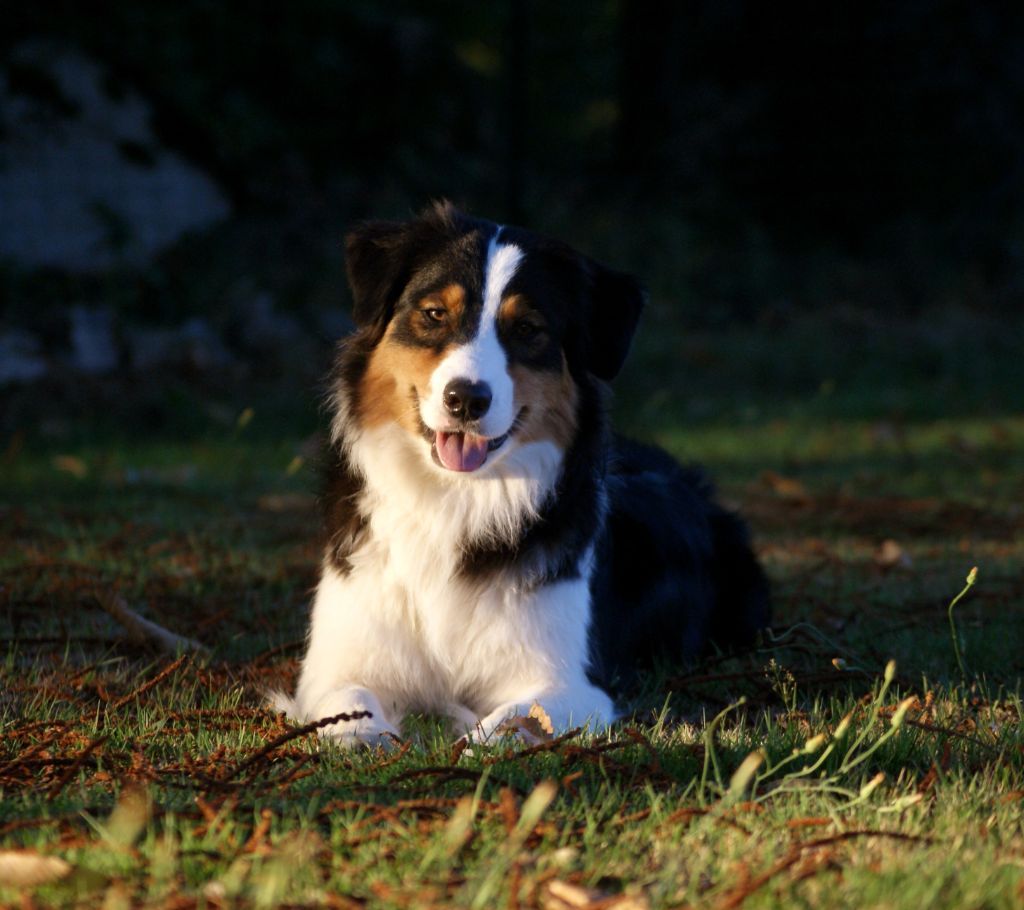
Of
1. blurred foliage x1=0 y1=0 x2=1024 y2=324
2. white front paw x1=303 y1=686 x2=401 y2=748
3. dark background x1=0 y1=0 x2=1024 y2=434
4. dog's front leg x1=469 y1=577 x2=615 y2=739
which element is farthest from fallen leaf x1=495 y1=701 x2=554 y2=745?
blurred foliage x1=0 y1=0 x2=1024 y2=324

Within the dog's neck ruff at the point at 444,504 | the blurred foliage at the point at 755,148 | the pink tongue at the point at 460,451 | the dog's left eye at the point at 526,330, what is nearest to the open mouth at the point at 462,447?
the pink tongue at the point at 460,451

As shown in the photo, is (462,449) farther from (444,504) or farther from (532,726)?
(532,726)

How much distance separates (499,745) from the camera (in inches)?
142

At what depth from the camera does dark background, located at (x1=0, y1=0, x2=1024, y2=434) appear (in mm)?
13375

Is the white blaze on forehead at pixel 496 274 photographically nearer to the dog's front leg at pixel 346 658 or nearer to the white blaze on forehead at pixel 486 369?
the white blaze on forehead at pixel 486 369

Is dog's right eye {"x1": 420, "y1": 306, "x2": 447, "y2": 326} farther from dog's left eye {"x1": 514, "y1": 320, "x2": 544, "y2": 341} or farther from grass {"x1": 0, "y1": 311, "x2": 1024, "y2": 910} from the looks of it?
grass {"x1": 0, "y1": 311, "x2": 1024, "y2": 910}

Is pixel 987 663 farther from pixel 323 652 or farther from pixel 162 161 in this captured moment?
pixel 162 161

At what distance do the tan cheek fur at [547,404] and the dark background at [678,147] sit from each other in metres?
8.64

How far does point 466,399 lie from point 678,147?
13.4 metres

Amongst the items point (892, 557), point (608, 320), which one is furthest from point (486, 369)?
point (892, 557)

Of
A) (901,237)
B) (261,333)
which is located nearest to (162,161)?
(261,333)

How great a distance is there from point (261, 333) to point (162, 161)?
1958 mm

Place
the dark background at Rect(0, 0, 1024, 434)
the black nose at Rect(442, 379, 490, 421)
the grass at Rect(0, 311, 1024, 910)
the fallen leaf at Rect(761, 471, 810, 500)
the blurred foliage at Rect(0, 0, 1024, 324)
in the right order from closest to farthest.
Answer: the grass at Rect(0, 311, 1024, 910) < the black nose at Rect(442, 379, 490, 421) < the fallen leaf at Rect(761, 471, 810, 500) < the dark background at Rect(0, 0, 1024, 434) < the blurred foliage at Rect(0, 0, 1024, 324)

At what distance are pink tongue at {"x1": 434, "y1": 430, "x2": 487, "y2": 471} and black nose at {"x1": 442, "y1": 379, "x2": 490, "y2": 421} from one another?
0.50 ft
